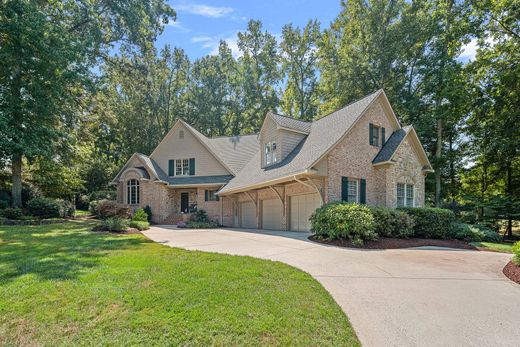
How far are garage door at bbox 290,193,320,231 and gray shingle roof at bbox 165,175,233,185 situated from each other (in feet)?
22.5

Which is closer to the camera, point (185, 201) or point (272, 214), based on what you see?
point (272, 214)

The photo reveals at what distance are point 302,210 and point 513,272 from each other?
8776 mm

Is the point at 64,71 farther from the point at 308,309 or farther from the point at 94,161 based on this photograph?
the point at 308,309

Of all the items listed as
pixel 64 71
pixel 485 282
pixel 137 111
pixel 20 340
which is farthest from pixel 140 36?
pixel 485 282

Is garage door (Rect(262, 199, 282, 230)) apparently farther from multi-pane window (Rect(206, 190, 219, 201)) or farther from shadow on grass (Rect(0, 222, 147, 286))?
shadow on grass (Rect(0, 222, 147, 286))

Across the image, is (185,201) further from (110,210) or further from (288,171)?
(288,171)

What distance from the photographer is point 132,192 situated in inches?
897

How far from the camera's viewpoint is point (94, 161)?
1199 inches

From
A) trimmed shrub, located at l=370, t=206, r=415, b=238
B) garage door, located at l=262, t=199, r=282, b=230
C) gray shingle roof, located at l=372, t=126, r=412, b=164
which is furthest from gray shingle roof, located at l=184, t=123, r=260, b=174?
trimmed shrub, located at l=370, t=206, r=415, b=238

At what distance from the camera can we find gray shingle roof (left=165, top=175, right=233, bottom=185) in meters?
20.7

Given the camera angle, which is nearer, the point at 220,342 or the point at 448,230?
the point at 220,342

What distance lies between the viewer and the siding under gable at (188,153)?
21.9m

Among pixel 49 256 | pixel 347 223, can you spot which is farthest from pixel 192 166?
pixel 49 256

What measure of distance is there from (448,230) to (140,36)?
22657 mm
